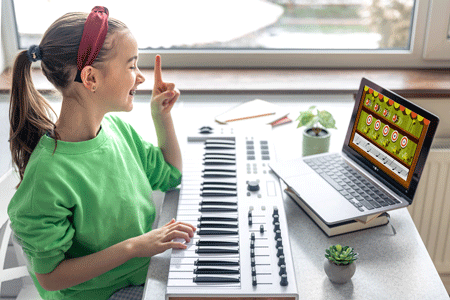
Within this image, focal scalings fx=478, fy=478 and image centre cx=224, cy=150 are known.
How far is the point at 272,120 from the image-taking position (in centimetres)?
168

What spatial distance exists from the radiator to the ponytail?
140 centimetres

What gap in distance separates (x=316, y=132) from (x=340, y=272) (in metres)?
0.54

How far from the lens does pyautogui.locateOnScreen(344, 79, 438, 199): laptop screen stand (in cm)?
112

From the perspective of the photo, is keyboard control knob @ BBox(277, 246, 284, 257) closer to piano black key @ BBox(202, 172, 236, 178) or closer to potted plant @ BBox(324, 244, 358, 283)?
potted plant @ BBox(324, 244, 358, 283)

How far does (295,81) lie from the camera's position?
6.40 ft

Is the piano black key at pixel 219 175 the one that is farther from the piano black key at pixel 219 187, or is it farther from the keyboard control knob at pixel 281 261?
the keyboard control knob at pixel 281 261

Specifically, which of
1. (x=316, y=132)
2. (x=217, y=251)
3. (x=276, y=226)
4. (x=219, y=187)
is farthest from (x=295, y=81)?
(x=217, y=251)

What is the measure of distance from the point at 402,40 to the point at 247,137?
0.99 m

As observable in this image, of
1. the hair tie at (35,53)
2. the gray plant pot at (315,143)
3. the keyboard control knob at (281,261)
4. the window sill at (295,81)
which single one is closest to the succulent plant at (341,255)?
the keyboard control knob at (281,261)

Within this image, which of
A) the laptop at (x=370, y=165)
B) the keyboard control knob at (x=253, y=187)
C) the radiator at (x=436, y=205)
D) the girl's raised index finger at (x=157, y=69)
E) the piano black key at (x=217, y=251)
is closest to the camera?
the piano black key at (x=217, y=251)

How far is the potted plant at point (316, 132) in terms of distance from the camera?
1.42 metres

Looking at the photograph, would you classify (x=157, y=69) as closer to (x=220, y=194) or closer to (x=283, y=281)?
(x=220, y=194)

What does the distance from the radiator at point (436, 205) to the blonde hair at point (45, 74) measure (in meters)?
1.32

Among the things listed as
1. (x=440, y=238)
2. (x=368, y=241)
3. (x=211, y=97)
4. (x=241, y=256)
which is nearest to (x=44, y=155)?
(x=241, y=256)
